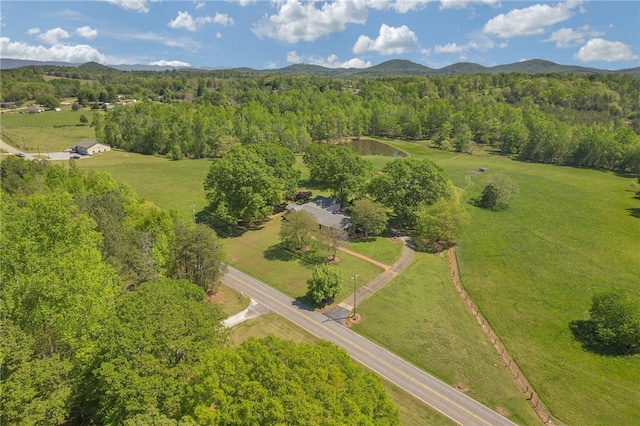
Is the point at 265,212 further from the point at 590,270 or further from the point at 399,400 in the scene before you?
the point at 590,270

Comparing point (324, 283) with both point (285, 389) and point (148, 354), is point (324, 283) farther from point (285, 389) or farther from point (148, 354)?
point (285, 389)

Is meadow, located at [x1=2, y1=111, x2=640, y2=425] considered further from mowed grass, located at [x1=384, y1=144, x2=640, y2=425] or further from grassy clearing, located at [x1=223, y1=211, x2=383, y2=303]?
grassy clearing, located at [x1=223, y1=211, x2=383, y2=303]

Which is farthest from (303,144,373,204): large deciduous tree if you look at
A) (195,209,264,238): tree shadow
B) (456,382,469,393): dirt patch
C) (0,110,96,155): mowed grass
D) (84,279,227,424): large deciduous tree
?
(0,110,96,155): mowed grass

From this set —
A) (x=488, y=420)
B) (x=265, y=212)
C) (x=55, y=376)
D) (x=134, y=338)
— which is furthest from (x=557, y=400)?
(x=265, y=212)

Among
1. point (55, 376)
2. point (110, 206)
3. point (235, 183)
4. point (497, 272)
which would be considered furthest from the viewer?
point (235, 183)

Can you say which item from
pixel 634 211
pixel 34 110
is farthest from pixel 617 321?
pixel 34 110

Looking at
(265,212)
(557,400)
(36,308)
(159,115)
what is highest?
(159,115)

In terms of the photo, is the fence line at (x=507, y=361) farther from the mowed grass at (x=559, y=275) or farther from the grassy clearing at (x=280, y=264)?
the grassy clearing at (x=280, y=264)
